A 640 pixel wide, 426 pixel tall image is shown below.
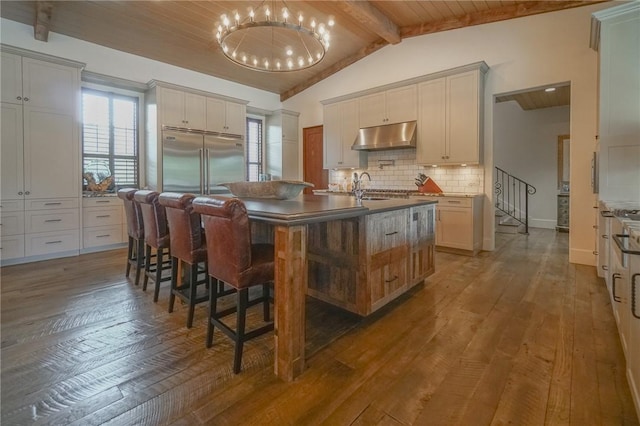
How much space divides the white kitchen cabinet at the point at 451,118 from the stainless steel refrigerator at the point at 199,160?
362cm

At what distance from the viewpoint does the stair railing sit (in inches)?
297

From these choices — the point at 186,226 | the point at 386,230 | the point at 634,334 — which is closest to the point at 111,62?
the point at 186,226

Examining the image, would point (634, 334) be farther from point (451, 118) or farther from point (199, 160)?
point (199, 160)

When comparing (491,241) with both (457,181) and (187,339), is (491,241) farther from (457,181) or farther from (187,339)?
(187,339)

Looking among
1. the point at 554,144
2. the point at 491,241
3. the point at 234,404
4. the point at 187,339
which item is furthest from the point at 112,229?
the point at 554,144

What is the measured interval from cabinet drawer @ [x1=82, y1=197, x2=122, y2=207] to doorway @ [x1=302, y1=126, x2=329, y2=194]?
12.2ft

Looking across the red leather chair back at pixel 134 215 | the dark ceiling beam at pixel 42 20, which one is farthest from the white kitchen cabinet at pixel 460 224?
the dark ceiling beam at pixel 42 20

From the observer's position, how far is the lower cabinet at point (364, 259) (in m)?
2.24

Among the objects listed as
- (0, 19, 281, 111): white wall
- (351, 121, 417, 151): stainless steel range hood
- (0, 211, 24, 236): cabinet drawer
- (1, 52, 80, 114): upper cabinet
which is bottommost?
(0, 211, 24, 236): cabinet drawer

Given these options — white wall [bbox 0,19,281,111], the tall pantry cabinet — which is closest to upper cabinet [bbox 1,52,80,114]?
the tall pantry cabinet

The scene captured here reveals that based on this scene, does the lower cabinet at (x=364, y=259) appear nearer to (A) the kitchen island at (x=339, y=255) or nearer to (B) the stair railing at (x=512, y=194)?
(A) the kitchen island at (x=339, y=255)

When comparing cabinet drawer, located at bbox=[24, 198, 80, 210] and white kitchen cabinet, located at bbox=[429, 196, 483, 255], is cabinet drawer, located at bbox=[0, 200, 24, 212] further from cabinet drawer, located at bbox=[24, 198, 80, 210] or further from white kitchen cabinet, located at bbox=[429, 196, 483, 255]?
white kitchen cabinet, located at bbox=[429, 196, 483, 255]

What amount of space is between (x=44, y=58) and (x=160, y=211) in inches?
134

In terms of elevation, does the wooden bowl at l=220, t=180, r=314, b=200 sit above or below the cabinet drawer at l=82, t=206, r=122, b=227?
above
